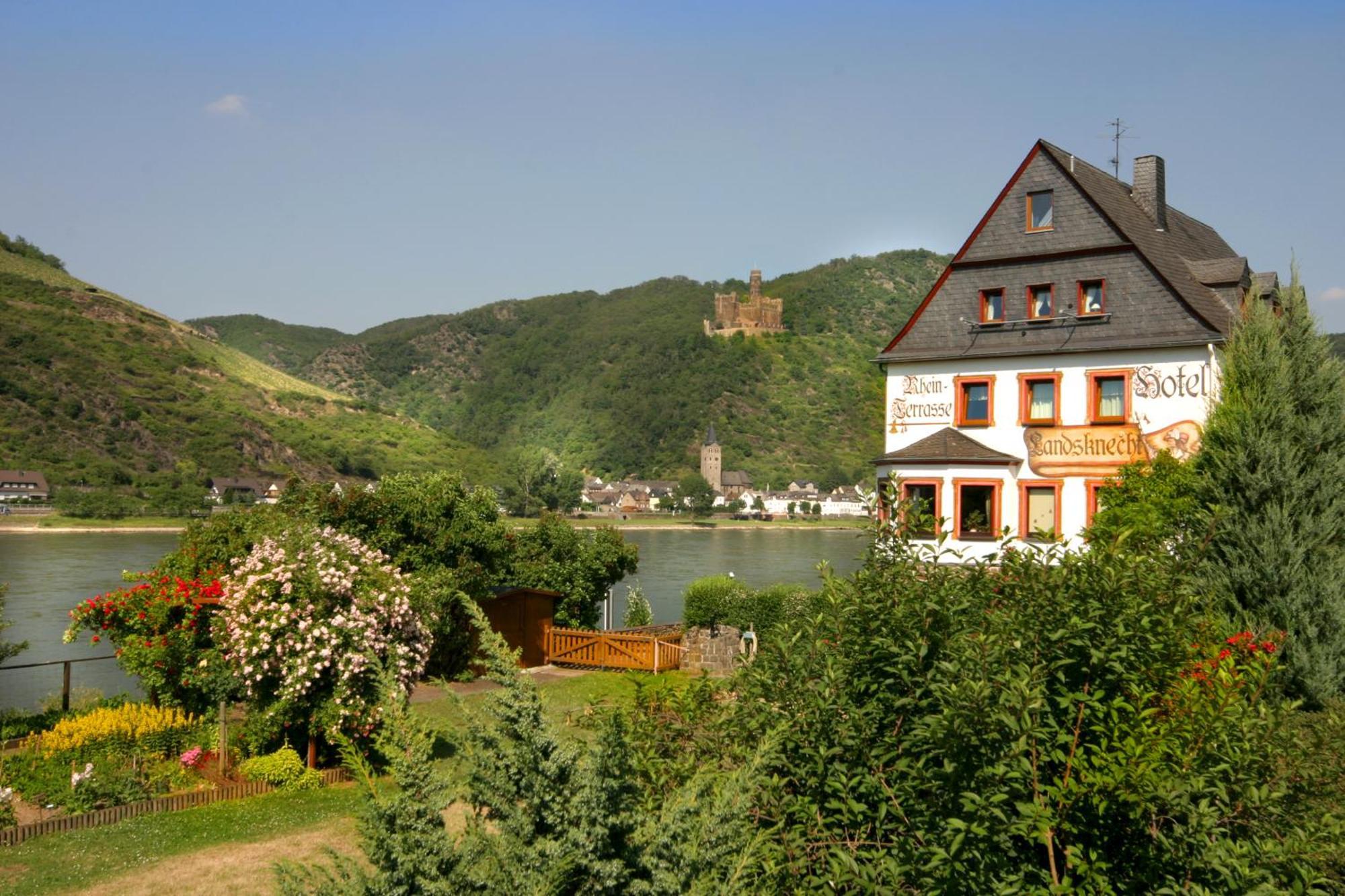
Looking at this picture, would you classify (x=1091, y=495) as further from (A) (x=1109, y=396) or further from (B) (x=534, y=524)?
(B) (x=534, y=524)

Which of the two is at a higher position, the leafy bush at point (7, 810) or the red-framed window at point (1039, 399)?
the red-framed window at point (1039, 399)

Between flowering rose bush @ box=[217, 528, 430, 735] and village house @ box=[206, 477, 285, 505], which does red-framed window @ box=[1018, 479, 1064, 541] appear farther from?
village house @ box=[206, 477, 285, 505]

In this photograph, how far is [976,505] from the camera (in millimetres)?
21812

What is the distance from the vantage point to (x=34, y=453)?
8294 cm

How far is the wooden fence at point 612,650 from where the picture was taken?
23.8 meters

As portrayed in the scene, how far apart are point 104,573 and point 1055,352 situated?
49285 mm

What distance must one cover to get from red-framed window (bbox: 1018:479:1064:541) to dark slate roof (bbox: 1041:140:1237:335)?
168 inches

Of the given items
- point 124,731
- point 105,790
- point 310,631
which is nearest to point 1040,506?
point 310,631

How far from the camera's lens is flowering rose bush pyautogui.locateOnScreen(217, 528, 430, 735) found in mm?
13930

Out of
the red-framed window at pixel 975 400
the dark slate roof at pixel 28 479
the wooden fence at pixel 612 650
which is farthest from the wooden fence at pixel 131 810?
the dark slate roof at pixel 28 479

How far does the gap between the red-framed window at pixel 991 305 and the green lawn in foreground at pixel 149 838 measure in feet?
51.5

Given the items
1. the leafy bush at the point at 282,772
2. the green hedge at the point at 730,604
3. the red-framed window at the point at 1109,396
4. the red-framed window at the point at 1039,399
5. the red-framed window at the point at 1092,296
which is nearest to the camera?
the leafy bush at the point at 282,772

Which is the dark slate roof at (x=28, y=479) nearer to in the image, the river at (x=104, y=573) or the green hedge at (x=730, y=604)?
the river at (x=104, y=573)

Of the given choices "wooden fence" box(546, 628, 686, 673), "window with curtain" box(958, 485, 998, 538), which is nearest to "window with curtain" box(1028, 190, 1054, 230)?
"window with curtain" box(958, 485, 998, 538)
